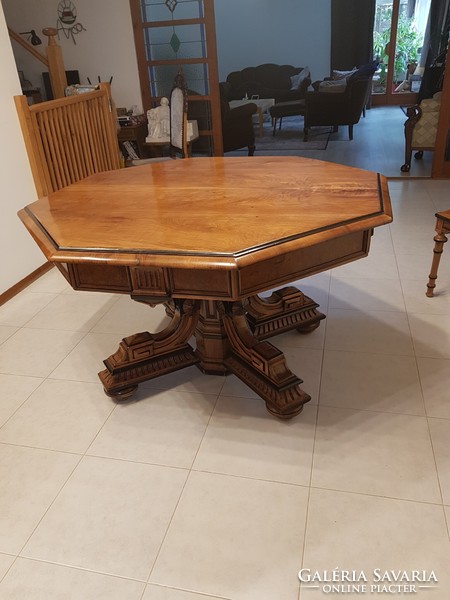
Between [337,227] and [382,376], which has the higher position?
[337,227]

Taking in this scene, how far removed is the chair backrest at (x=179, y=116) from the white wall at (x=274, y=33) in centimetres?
611

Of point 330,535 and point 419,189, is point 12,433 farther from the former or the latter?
point 419,189

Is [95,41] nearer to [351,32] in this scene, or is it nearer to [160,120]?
[160,120]

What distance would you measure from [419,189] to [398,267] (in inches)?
70.7

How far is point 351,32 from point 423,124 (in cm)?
501

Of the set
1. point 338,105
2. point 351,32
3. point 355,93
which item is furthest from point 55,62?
point 351,32

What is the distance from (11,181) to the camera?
303cm

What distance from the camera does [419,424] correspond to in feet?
6.05

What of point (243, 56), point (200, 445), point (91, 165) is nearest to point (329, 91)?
point (243, 56)

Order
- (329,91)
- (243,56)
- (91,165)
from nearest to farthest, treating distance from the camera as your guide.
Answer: (91,165) → (329,91) → (243,56)

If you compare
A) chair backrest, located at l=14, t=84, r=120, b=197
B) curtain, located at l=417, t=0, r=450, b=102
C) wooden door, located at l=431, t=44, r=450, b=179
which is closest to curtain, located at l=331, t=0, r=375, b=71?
curtain, located at l=417, t=0, r=450, b=102

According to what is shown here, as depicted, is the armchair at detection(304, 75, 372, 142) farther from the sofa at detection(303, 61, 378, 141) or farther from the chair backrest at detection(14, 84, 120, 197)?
the chair backrest at detection(14, 84, 120, 197)

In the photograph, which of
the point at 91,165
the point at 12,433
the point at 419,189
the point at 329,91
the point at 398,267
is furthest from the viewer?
the point at 329,91

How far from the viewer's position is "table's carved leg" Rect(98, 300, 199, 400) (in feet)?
6.74
